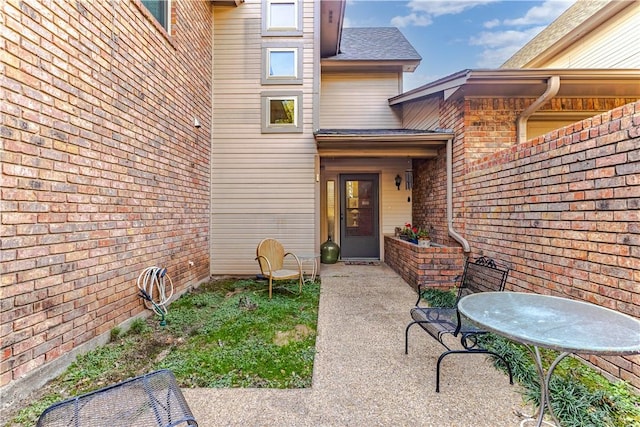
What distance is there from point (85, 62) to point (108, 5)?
79 centimetres

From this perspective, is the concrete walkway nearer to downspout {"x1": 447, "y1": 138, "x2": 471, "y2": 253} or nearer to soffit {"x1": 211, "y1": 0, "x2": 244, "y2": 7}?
downspout {"x1": 447, "y1": 138, "x2": 471, "y2": 253}

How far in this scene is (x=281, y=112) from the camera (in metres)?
5.82

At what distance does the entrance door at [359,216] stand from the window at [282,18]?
3570mm

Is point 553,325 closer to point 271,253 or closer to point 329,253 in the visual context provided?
point 271,253

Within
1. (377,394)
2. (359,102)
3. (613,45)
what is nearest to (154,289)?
(377,394)

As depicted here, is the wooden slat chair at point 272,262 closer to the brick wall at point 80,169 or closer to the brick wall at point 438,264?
the brick wall at point 80,169

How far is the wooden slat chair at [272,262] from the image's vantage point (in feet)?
14.5

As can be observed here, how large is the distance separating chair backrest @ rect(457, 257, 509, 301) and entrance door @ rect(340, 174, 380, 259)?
4.41 m

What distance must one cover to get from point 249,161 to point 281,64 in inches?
83.2

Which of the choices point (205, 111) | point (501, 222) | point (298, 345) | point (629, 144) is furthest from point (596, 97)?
point (205, 111)

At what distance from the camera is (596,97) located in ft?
15.1

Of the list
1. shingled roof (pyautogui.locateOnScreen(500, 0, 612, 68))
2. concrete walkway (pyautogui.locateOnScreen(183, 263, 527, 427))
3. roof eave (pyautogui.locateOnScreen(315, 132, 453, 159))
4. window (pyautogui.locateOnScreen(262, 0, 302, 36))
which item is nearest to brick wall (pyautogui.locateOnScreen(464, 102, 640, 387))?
concrete walkway (pyautogui.locateOnScreen(183, 263, 527, 427))

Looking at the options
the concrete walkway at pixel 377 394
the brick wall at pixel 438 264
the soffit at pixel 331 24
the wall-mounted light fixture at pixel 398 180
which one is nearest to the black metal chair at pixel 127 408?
the concrete walkway at pixel 377 394

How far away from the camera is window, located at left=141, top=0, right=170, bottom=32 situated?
12.2ft
